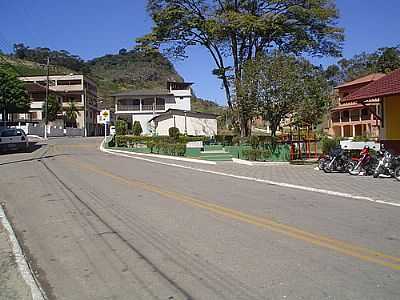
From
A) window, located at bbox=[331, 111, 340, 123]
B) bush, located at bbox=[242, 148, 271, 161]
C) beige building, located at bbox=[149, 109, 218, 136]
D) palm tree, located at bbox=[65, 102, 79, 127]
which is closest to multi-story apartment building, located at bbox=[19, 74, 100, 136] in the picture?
palm tree, located at bbox=[65, 102, 79, 127]

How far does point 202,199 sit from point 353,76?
248 feet

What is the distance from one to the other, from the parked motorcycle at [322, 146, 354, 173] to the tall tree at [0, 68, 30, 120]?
183 feet

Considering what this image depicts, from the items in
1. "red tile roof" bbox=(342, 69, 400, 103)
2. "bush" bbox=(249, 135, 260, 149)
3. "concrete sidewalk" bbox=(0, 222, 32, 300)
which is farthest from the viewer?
"bush" bbox=(249, 135, 260, 149)

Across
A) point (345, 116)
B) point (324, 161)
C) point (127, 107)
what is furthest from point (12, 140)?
point (345, 116)

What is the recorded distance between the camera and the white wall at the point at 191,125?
6406cm

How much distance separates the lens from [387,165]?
17.7 m

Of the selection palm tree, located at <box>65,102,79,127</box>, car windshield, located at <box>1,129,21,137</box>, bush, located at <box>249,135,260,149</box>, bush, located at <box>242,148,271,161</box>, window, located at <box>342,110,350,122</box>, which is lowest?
bush, located at <box>242,148,271,161</box>

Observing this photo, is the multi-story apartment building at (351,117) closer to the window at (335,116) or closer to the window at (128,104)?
the window at (335,116)

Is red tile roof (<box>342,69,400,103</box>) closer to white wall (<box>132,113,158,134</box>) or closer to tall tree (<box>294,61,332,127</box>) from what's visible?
tall tree (<box>294,61,332,127</box>)

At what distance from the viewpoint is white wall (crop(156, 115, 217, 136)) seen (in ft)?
210

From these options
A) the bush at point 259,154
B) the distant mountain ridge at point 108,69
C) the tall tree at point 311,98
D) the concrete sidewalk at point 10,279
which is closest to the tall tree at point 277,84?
the tall tree at point 311,98

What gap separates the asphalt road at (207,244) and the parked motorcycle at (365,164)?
572 cm

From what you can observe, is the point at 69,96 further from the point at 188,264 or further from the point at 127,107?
the point at 188,264

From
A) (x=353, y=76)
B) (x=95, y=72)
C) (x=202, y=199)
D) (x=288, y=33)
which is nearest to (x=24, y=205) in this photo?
(x=202, y=199)
